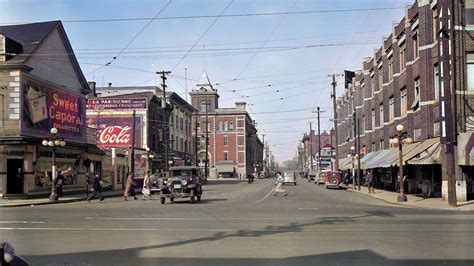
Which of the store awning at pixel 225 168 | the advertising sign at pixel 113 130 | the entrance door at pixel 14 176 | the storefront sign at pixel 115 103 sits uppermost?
the storefront sign at pixel 115 103

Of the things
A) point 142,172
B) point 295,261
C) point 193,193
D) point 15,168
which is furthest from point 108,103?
point 295,261

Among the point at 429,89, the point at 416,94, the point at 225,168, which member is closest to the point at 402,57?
the point at 416,94

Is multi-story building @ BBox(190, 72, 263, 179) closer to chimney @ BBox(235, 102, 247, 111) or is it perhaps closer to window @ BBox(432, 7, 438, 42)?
chimney @ BBox(235, 102, 247, 111)

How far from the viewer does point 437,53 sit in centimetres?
2970

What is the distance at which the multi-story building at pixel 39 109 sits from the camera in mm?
33750

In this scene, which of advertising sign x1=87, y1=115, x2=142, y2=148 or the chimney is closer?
advertising sign x1=87, y1=115, x2=142, y2=148

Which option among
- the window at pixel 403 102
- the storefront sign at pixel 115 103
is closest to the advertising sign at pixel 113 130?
the storefront sign at pixel 115 103

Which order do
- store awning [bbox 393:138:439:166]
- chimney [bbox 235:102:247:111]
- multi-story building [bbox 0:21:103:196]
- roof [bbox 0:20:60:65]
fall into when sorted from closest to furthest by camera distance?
store awning [bbox 393:138:439:166], multi-story building [bbox 0:21:103:196], roof [bbox 0:20:60:65], chimney [bbox 235:102:247:111]

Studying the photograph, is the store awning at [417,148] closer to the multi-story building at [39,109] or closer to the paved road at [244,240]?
the paved road at [244,240]

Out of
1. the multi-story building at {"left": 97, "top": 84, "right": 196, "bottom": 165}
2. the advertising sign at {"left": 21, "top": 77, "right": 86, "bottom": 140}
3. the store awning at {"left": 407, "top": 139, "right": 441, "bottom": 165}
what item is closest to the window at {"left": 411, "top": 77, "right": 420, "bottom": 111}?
the store awning at {"left": 407, "top": 139, "right": 441, "bottom": 165}

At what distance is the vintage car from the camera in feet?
95.9

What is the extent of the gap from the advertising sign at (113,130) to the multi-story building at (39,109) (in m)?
16.3

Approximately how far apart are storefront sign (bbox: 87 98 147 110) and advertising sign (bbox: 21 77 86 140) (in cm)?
1761

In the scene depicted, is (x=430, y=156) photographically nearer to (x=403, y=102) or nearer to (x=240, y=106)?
(x=403, y=102)
